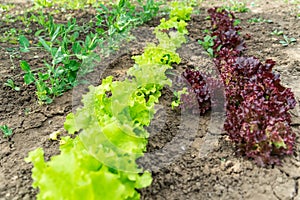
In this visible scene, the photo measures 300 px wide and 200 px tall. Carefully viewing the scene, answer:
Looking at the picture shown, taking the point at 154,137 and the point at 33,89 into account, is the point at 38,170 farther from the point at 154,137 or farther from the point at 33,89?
the point at 33,89

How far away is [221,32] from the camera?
17.2 ft

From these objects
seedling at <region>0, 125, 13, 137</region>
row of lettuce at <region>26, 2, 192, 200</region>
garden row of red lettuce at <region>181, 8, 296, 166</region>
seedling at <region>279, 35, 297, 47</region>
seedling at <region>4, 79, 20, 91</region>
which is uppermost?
row of lettuce at <region>26, 2, 192, 200</region>

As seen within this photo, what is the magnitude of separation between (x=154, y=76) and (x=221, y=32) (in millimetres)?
1787

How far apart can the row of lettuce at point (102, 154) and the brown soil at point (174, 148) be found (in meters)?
0.30

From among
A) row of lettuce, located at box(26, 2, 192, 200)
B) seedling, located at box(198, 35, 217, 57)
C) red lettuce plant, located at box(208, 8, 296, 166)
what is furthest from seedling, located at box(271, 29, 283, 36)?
row of lettuce, located at box(26, 2, 192, 200)

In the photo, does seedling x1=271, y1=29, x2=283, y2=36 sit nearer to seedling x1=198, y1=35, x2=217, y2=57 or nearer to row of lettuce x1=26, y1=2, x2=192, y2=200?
seedling x1=198, y1=35, x2=217, y2=57

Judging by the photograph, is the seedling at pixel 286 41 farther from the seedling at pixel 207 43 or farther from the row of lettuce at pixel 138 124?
the row of lettuce at pixel 138 124

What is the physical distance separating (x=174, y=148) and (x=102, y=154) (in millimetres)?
1007

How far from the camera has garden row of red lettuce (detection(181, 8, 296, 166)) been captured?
9.75ft

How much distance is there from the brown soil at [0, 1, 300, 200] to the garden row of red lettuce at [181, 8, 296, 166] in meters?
0.12

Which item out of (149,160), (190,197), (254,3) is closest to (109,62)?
(149,160)

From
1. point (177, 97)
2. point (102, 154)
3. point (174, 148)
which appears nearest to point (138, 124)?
point (102, 154)

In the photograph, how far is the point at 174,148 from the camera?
3.26m

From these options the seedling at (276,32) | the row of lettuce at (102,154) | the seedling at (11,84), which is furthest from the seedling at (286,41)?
the seedling at (11,84)
